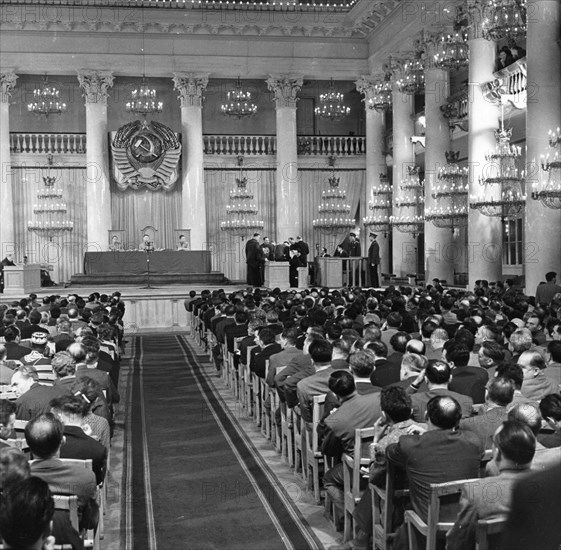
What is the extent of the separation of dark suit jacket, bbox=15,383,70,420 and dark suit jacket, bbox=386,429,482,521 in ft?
9.18

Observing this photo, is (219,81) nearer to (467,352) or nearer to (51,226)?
(51,226)

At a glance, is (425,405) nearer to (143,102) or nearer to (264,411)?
(264,411)

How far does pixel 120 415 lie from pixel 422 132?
→ 1749 centimetres

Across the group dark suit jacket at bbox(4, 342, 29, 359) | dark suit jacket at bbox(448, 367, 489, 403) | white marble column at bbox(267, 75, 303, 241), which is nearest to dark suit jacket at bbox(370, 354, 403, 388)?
dark suit jacket at bbox(448, 367, 489, 403)

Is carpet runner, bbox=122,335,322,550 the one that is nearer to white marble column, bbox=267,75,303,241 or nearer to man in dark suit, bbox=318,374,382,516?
man in dark suit, bbox=318,374,382,516

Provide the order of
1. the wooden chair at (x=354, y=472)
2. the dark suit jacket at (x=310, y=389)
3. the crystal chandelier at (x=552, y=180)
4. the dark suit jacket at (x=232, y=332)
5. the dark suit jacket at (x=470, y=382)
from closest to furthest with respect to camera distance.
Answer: the wooden chair at (x=354, y=472), the dark suit jacket at (x=470, y=382), the dark suit jacket at (x=310, y=389), the dark suit jacket at (x=232, y=332), the crystal chandelier at (x=552, y=180)

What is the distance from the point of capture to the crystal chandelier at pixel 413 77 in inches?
787

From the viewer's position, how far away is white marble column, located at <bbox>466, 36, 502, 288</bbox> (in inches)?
714

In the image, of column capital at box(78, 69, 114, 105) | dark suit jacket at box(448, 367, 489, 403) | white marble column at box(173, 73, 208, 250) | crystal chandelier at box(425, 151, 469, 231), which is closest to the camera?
dark suit jacket at box(448, 367, 489, 403)

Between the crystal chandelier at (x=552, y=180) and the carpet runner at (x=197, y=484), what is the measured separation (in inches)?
245

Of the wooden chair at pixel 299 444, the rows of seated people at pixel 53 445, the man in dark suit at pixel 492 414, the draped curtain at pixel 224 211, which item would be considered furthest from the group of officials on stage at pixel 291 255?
the man in dark suit at pixel 492 414

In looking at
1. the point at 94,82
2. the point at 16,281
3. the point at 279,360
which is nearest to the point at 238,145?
the point at 94,82

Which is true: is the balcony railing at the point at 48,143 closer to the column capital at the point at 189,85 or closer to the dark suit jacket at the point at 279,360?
the column capital at the point at 189,85

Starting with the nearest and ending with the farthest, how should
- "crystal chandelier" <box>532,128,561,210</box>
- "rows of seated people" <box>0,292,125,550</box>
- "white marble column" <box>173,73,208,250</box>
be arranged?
"rows of seated people" <box>0,292,125,550</box>, "crystal chandelier" <box>532,128,561,210</box>, "white marble column" <box>173,73,208,250</box>
